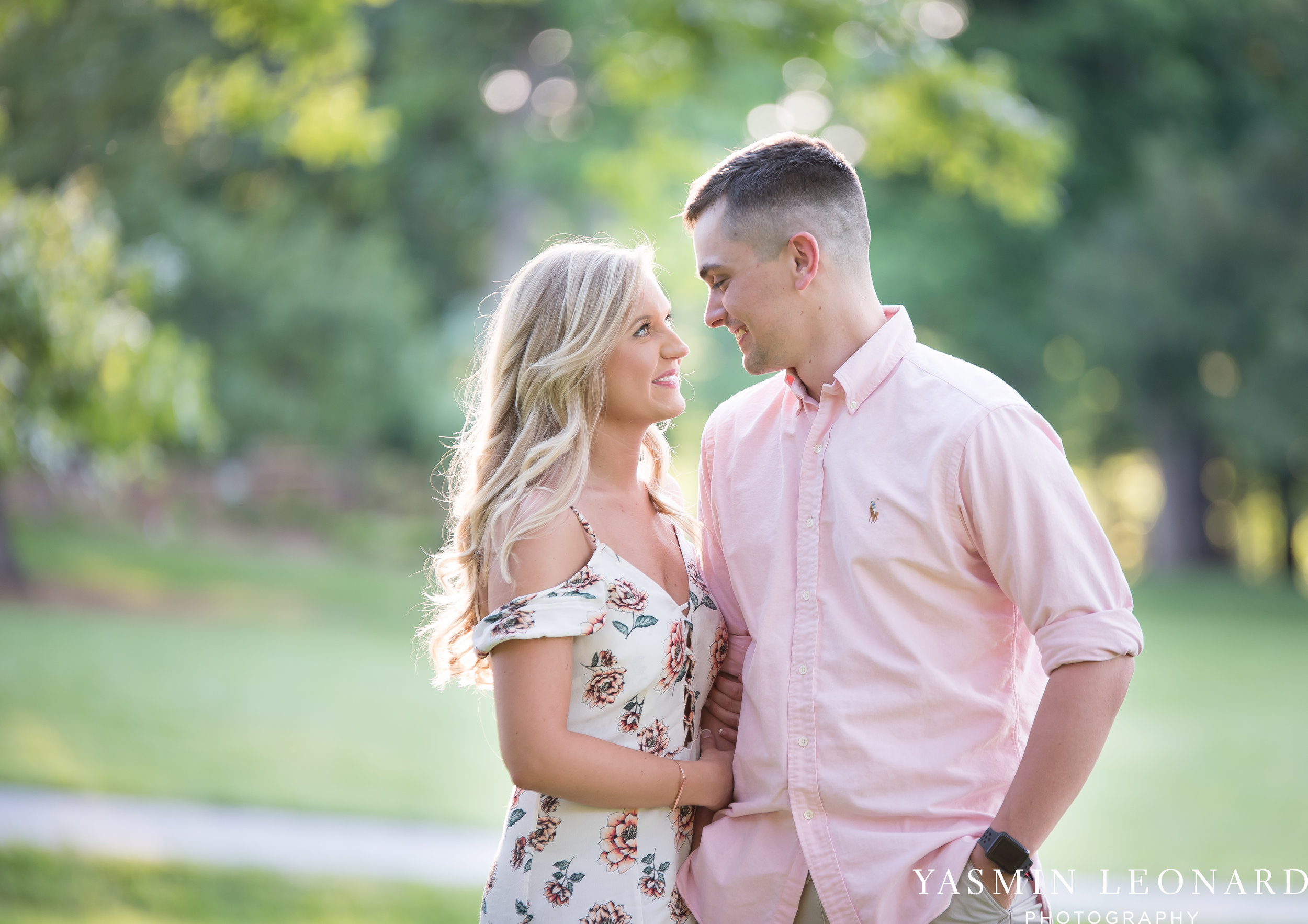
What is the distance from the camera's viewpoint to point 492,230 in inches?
957

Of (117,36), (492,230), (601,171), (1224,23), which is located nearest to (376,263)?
(492,230)

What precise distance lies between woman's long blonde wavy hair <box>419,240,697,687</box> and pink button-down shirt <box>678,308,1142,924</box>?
504 mm

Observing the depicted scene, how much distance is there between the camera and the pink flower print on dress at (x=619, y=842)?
2646mm

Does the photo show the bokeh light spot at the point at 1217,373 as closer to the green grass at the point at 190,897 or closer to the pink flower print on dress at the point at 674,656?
the green grass at the point at 190,897

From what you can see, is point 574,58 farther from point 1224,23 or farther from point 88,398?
point 88,398

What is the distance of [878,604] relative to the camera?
2.47 metres

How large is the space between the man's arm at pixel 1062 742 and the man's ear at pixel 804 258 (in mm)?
989

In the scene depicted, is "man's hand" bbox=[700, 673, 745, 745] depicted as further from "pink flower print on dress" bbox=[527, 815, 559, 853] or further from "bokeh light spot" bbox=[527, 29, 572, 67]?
"bokeh light spot" bbox=[527, 29, 572, 67]

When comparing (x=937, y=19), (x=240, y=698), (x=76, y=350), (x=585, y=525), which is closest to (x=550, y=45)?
(x=937, y=19)

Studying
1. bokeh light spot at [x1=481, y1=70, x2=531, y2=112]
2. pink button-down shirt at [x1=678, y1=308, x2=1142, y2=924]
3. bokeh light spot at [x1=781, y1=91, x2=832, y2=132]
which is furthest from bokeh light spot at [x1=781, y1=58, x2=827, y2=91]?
bokeh light spot at [x1=481, y1=70, x2=531, y2=112]

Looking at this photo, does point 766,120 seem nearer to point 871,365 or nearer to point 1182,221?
point 1182,221

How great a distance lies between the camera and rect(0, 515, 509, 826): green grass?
28.3 feet

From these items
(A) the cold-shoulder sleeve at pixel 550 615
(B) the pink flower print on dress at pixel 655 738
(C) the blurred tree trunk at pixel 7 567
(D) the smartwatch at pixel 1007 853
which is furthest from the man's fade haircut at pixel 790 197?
(C) the blurred tree trunk at pixel 7 567

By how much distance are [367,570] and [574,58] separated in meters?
9.12
